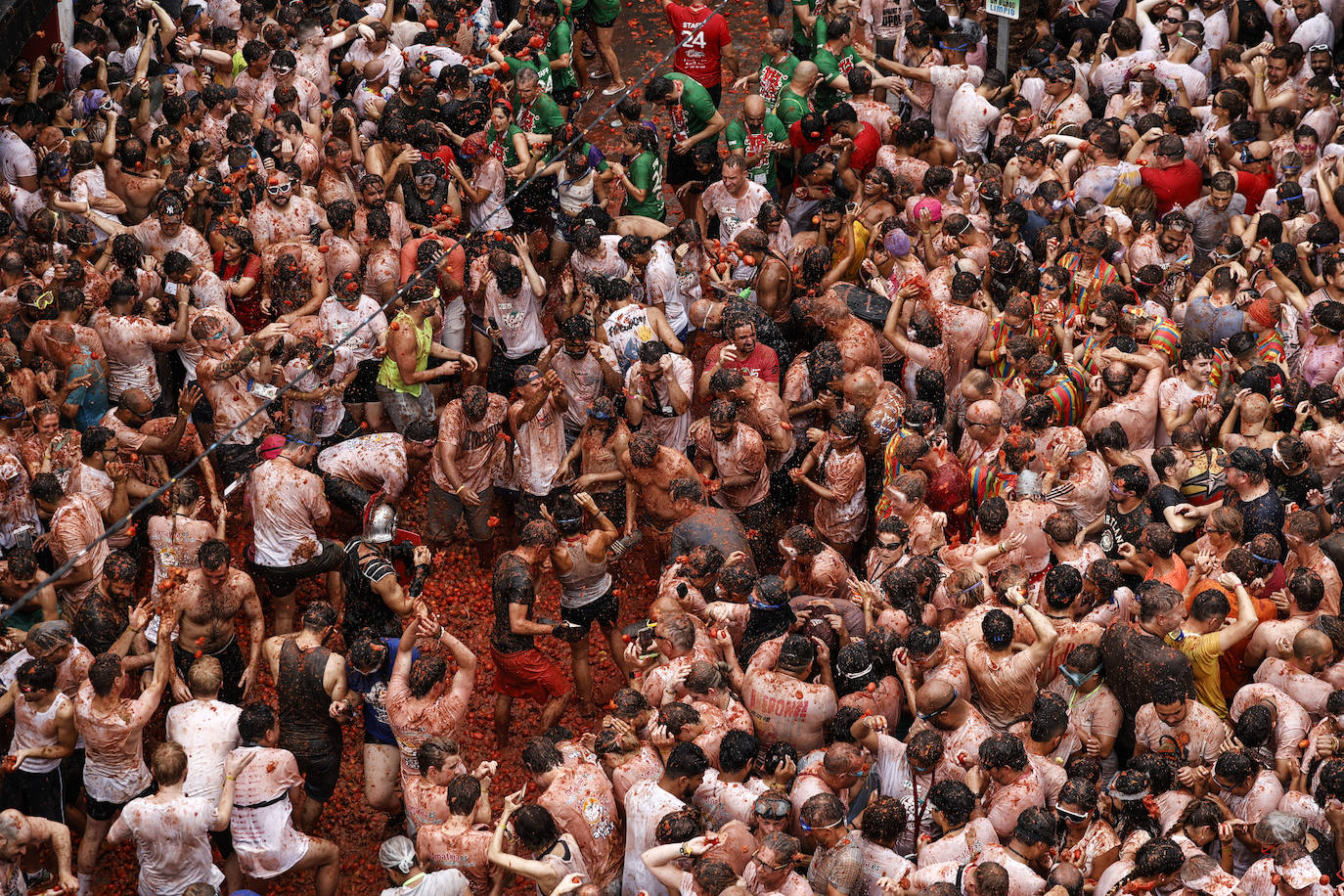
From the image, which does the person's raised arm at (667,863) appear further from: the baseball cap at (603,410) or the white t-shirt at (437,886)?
the baseball cap at (603,410)

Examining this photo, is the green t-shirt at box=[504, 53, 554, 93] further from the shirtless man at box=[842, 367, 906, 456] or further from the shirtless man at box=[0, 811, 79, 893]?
the shirtless man at box=[0, 811, 79, 893]

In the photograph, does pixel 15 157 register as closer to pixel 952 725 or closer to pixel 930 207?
pixel 930 207

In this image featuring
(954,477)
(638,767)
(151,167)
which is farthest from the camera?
(151,167)

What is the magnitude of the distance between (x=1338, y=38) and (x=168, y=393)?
1177cm

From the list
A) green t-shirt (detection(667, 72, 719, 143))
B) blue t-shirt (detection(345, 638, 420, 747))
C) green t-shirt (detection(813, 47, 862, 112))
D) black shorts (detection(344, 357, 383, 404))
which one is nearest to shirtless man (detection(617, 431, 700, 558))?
blue t-shirt (detection(345, 638, 420, 747))

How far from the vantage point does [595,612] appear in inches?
418

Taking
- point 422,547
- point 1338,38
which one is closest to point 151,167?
point 422,547

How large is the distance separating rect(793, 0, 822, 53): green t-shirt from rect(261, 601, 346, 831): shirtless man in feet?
28.1

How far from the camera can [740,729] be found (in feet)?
28.4

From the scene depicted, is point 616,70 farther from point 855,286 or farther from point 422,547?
point 422,547

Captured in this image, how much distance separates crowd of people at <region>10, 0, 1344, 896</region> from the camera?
845 centimetres

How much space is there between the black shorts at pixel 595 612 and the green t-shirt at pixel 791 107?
580 centimetres

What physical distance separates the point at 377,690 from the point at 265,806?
38.4 inches

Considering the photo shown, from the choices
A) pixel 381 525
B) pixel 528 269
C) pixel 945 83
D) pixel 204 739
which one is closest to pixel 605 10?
pixel 945 83
